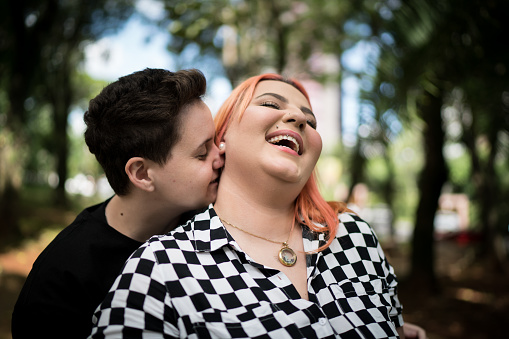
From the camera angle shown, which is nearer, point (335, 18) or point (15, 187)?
point (15, 187)

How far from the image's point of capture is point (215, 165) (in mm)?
1907

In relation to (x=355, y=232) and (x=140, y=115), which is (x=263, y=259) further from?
(x=140, y=115)

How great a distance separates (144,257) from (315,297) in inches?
27.0

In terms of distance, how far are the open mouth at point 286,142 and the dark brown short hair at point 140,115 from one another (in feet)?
1.40

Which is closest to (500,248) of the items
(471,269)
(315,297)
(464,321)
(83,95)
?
(471,269)

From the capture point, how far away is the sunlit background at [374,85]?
11.7 ft

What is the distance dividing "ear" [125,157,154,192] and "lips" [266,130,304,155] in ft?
1.84

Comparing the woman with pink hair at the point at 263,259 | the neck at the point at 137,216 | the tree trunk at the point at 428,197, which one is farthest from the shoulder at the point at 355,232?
the tree trunk at the point at 428,197

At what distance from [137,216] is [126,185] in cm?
16

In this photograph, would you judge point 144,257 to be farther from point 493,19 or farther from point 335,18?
point 335,18

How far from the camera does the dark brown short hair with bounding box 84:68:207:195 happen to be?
1.75m

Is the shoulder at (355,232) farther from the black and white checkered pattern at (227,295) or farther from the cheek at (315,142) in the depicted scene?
the cheek at (315,142)

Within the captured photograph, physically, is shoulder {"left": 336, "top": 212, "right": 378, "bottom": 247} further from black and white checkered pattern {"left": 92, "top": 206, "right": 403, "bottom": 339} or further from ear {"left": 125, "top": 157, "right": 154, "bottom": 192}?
ear {"left": 125, "top": 157, "right": 154, "bottom": 192}

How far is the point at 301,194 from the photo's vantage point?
2.07 m
